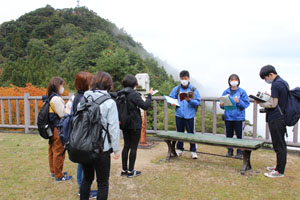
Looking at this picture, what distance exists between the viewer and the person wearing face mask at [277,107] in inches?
160

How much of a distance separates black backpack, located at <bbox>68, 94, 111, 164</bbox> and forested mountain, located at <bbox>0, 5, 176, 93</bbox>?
1584 cm

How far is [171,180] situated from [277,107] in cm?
206

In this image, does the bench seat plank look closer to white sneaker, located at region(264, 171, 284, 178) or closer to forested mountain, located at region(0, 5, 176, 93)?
white sneaker, located at region(264, 171, 284, 178)

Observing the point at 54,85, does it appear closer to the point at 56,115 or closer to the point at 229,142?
the point at 56,115

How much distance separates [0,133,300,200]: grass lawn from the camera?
12.4 ft

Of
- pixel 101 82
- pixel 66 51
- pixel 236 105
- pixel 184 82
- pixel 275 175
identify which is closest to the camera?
pixel 101 82

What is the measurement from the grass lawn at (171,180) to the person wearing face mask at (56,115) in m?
0.32

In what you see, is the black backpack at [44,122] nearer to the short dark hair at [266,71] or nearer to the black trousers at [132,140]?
the black trousers at [132,140]

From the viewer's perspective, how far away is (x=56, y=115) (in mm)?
4035

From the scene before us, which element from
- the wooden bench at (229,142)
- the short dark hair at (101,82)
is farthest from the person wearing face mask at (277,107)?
the short dark hair at (101,82)

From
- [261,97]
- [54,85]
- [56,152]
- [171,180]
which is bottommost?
[171,180]

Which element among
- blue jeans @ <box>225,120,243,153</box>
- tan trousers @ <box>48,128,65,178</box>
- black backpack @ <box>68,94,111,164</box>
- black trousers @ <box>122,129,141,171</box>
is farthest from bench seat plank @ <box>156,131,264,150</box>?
black backpack @ <box>68,94,111,164</box>

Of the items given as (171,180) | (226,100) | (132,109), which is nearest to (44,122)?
(132,109)

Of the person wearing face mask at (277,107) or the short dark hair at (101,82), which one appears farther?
the person wearing face mask at (277,107)
